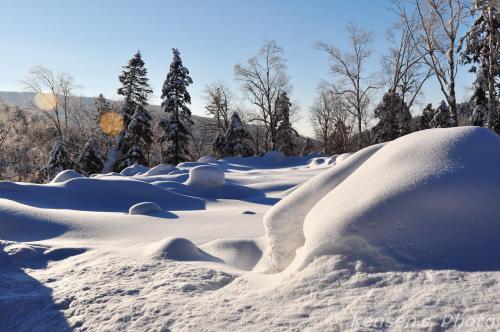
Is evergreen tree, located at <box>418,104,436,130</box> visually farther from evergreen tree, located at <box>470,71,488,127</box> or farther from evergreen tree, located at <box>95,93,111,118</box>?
evergreen tree, located at <box>95,93,111,118</box>

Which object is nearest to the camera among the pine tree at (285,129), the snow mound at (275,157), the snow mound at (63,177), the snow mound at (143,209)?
the snow mound at (143,209)

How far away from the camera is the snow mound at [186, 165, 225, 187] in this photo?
813 cm


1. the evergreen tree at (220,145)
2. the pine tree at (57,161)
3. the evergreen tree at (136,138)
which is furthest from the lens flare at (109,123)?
the evergreen tree at (220,145)

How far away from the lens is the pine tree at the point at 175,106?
22.0 meters

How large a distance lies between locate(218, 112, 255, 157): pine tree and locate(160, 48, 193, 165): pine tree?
4448 mm

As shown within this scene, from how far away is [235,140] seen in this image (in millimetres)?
25812

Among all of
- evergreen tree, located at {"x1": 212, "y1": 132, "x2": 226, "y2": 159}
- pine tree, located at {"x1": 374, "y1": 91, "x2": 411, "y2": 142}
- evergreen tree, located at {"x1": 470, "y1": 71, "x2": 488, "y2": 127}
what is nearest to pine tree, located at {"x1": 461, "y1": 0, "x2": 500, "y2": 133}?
evergreen tree, located at {"x1": 470, "y1": 71, "x2": 488, "y2": 127}

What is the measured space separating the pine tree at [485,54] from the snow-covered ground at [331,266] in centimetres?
1141

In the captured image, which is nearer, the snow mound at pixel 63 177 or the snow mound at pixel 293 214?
the snow mound at pixel 293 214

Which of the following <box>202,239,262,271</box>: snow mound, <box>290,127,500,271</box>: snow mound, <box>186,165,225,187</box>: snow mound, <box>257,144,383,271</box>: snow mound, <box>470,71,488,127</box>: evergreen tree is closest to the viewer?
<box>290,127,500,271</box>: snow mound

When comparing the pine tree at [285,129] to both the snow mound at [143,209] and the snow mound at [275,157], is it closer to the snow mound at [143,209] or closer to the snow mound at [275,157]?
the snow mound at [275,157]

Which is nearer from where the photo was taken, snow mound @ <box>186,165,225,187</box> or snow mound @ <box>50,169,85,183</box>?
snow mound @ <box>50,169,85,183</box>

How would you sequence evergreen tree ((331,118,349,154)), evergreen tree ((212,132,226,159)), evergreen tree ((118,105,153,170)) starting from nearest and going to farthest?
evergreen tree ((118,105,153,170))
evergreen tree ((212,132,226,159))
evergreen tree ((331,118,349,154))

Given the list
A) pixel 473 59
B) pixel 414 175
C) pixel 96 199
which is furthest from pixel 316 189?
pixel 473 59
